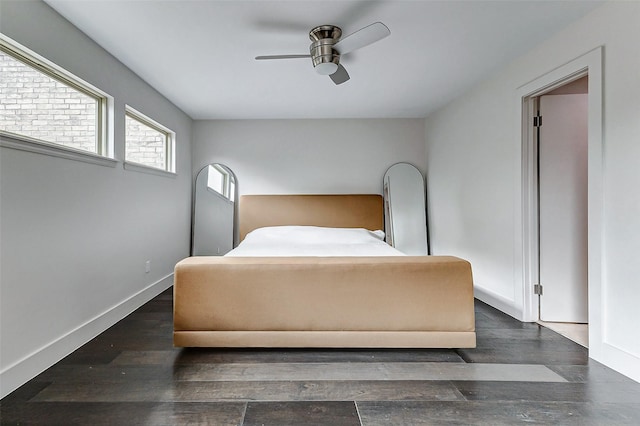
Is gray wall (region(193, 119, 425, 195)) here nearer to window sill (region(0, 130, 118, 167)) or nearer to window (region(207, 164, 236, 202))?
window (region(207, 164, 236, 202))

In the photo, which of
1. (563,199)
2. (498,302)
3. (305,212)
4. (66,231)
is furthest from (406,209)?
(66,231)

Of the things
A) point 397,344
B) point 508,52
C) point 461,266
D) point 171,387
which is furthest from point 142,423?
point 508,52

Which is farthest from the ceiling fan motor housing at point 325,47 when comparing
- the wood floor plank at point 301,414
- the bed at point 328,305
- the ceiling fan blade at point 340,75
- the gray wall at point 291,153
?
the gray wall at point 291,153

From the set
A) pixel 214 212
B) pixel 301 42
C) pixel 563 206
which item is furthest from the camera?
pixel 214 212

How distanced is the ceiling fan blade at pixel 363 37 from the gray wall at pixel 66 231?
5.79ft

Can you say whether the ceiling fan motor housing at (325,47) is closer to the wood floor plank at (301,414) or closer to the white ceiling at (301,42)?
the white ceiling at (301,42)

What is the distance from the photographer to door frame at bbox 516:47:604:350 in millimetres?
1976

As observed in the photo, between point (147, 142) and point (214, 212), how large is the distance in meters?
1.26

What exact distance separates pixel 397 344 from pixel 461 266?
2.13ft

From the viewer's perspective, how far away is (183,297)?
6.80 feet

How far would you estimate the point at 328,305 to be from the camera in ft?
6.80

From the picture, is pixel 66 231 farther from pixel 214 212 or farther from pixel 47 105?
pixel 214 212

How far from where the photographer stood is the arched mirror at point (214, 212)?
425 cm

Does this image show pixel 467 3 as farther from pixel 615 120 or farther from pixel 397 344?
pixel 397 344
